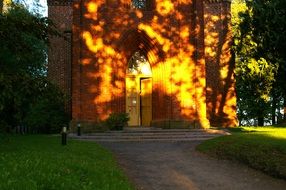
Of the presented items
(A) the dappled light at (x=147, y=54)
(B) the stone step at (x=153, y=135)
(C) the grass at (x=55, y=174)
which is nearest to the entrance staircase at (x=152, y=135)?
(B) the stone step at (x=153, y=135)

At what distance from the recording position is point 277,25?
25.9 meters

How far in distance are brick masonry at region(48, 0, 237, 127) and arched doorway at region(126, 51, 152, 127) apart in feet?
2.15

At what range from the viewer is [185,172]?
12.3 m

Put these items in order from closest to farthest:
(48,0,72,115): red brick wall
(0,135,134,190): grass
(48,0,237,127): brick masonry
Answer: (0,135,134,190): grass
(48,0,237,127): brick masonry
(48,0,72,115): red brick wall

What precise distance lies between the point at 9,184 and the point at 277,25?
2160 centimetres

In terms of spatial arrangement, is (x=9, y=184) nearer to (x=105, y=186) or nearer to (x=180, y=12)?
(x=105, y=186)

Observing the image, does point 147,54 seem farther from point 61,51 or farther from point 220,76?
point 61,51

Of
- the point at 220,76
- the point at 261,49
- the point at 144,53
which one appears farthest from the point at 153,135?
the point at 220,76

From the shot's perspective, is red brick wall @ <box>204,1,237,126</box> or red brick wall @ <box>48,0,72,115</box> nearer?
red brick wall @ <box>204,1,237,126</box>

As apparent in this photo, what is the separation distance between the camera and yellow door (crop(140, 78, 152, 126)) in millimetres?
27150

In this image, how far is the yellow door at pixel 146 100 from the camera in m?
27.1

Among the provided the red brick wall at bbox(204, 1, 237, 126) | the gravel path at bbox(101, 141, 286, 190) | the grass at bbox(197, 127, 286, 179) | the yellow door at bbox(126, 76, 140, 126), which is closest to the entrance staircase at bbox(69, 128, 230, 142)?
the yellow door at bbox(126, 76, 140, 126)

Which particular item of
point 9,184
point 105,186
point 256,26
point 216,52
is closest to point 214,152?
point 105,186

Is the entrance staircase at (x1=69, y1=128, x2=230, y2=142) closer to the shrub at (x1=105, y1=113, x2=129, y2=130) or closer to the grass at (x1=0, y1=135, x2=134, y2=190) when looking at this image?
the shrub at (x1=105, y1=113, x2=129, y2=130)
